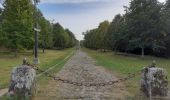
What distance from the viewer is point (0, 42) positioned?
2146 inches

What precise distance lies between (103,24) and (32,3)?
46.1 meters

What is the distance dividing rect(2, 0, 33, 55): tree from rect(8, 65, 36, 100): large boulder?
41.1 meters

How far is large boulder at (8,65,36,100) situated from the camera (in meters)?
11.5

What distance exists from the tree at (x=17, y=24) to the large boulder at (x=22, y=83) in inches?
1618

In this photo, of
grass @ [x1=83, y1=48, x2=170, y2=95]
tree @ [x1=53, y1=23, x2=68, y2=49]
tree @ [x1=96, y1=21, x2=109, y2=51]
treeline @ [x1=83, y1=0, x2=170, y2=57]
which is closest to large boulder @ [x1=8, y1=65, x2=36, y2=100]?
grass @ [x1=83, y1=48, x2=170, y2=95]

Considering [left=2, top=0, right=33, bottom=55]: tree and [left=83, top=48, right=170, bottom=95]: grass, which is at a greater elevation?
[left=2, top=0, right=33, bottom=55]: tree

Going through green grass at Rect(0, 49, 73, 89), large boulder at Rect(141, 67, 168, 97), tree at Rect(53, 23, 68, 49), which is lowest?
green grass at Rect(0, 49, 73, 89)

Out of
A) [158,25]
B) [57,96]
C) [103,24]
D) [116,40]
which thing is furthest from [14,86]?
[103,24]

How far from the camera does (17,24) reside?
2071 inches

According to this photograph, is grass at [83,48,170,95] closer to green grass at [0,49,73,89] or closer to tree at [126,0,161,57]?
green grass at [0,49,73,89]

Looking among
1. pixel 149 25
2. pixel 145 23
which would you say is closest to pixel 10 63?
pixel 145 23

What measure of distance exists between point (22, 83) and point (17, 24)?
137 feet

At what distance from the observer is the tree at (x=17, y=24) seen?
5247 centimetres

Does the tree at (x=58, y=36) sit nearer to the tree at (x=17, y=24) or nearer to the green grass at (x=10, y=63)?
the green grass at (x=10, y=63)
